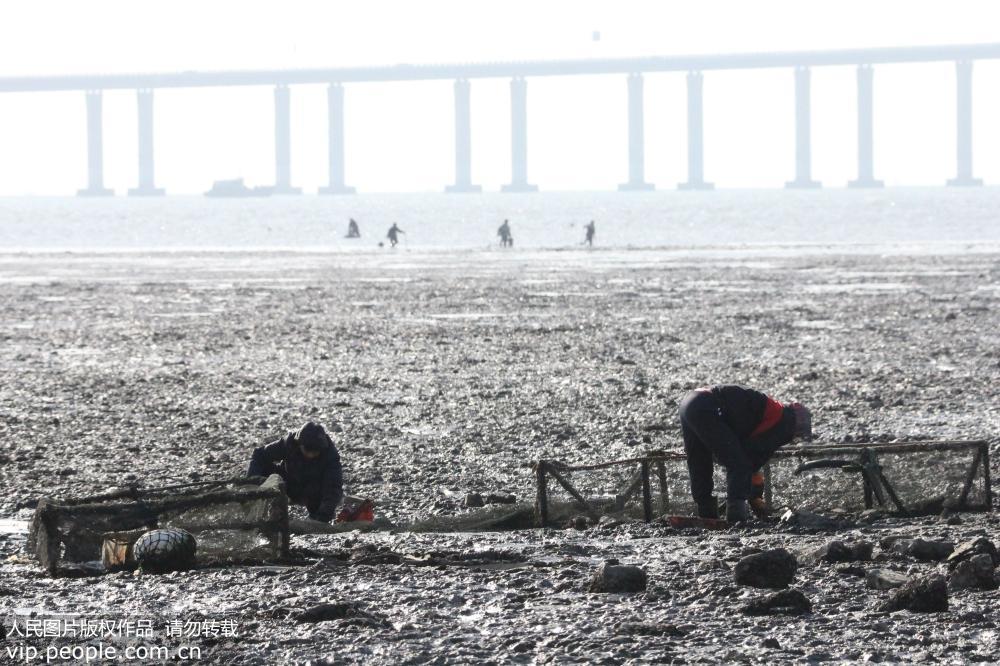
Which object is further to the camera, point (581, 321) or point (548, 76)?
point (548, 76)

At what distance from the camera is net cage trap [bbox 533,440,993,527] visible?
8867 mm

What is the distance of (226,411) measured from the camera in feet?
45.4

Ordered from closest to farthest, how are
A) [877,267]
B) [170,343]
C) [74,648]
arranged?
[74,648]
[170,343]
[877,267]

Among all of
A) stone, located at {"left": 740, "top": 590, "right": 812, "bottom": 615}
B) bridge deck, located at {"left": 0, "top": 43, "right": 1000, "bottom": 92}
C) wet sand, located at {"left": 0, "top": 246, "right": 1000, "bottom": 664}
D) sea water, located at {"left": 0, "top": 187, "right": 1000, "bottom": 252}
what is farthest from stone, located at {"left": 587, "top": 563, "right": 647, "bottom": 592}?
bridge deck, located at {"left": 0, "top": 43, "right": 1000, "bottom": 92}

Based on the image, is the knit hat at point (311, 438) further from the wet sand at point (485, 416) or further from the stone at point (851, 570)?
the stone at point (851, 570)

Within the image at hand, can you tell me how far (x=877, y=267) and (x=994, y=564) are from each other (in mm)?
32237

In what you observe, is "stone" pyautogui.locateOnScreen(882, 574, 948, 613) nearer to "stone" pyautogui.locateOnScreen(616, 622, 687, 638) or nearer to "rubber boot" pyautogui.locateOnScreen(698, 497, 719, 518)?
"stone" pyautogui.locateOnScreen(616, 622, 687, 638)

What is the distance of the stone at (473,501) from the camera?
975 centimetres

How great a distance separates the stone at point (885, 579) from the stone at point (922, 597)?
0.77 feet

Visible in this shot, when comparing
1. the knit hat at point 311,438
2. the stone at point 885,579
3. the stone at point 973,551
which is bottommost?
the stone at point 885,579

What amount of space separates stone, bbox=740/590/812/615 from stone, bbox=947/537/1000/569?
35.3 inches

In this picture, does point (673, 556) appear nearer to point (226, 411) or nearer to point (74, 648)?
point (74, 648)

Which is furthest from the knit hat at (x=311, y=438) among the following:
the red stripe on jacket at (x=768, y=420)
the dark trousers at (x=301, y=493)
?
the red stripe on jacket at (x=768, y=420)

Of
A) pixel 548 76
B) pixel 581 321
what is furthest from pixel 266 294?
pixel 548 76
